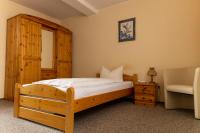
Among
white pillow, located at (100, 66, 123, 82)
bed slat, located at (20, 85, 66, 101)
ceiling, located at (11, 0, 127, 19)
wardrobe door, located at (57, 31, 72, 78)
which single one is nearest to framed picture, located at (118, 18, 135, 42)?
ceiling, located at (11, 0, 127, 19)

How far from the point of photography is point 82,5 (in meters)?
3.80

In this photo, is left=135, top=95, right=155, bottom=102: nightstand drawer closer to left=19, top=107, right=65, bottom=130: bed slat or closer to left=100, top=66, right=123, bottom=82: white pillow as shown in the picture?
left=100, top=66, right=123, bottom=82: white pillow

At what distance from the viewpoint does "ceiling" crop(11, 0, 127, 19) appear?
12.5 ft

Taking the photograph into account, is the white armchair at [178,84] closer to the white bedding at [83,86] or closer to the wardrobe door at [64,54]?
the white bedding at [83,86]

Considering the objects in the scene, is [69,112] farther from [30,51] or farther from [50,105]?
[30,51]

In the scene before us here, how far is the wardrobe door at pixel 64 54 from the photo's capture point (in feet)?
14.4

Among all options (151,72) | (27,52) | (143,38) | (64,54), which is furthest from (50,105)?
(64,54)

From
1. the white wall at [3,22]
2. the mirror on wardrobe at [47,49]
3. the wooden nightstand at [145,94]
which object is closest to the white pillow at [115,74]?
the wooden nightstand at [145,94]

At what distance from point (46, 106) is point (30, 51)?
2.13 m

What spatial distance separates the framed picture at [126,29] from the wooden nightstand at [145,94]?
129 cm

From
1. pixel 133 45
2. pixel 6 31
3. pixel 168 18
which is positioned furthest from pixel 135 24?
pixel 6 31

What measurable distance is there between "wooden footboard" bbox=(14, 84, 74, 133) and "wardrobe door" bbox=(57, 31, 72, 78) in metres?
2.16

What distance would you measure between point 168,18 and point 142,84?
1.60 meters

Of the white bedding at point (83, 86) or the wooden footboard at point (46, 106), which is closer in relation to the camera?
the wooden footboard at point (46, 106)
